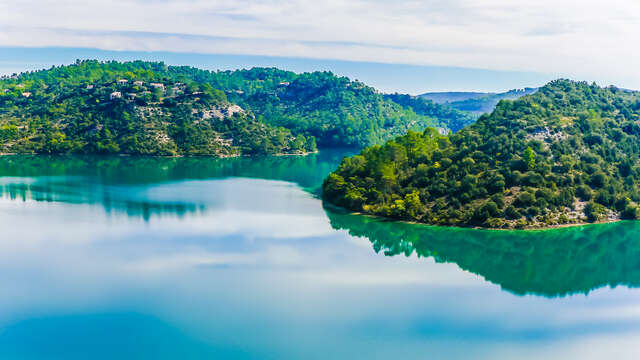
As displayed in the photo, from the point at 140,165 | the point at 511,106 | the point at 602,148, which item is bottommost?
the point at 140,165

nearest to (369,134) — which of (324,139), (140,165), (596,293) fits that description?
(324,139)

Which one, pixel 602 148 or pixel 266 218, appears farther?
pixel 602 148

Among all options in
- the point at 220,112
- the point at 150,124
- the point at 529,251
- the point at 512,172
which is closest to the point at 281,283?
the point at 529,251

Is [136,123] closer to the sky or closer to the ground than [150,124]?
closer to the sky

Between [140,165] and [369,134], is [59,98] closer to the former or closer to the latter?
[140,165]

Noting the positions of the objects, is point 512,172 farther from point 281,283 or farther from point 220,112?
point 220,112

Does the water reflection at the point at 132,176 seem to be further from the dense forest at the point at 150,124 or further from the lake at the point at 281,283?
the dense forest at the point at 150,124
